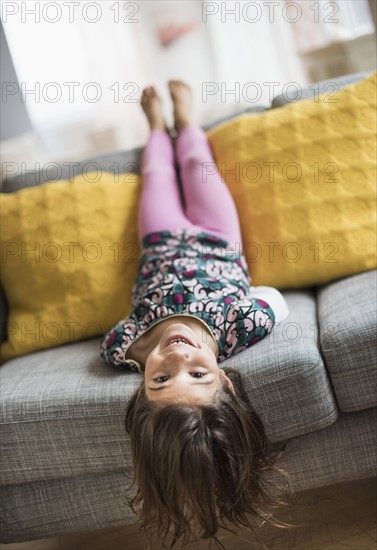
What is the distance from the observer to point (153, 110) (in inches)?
95.4

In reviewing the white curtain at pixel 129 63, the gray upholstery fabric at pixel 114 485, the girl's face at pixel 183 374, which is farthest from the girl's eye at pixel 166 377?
the white curtain at pixel 129 63

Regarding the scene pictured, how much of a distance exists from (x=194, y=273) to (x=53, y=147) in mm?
3613

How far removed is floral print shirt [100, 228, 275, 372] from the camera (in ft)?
5.50

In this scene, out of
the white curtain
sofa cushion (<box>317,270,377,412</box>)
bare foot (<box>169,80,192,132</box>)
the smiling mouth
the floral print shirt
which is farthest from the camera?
the white curtain

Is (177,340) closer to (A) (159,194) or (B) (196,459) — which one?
(B) (196,459)

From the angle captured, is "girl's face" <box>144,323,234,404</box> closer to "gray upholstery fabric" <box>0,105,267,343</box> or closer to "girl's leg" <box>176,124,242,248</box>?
"girl's leg" <box>176,124,242,248</box>

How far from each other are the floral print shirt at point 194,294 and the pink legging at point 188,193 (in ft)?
0.12

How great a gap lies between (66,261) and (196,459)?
2.82 ft

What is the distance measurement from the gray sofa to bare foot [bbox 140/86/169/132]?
0.97m

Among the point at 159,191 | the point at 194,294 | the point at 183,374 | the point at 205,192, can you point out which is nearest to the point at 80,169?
the point at 159,191

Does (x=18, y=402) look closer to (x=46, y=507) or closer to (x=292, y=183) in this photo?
(x=46, y=507)

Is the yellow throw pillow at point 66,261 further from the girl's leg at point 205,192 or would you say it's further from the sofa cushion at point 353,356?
the sofa cushion at point 353,356

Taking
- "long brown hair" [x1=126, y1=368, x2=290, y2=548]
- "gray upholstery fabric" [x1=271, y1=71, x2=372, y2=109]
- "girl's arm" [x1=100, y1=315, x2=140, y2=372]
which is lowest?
"long brown hair" [x1=126, y1=368, x2=290, y2=548]

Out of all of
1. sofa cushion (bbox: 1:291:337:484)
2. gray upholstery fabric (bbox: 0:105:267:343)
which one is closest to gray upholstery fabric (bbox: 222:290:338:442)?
sofa cushion (bbox: 1:291:337:484)
